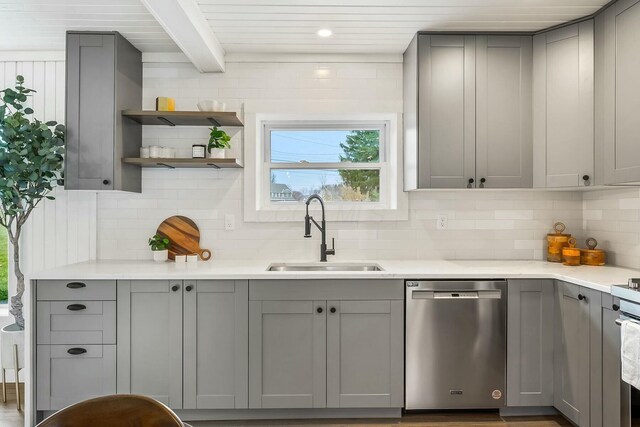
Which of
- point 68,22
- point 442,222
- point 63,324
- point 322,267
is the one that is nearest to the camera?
point 63,324

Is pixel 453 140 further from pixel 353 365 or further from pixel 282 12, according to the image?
pixel 353 365

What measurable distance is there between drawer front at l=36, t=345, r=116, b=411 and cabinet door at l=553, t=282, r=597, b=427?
2666 millimetres

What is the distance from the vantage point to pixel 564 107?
2.76 metres

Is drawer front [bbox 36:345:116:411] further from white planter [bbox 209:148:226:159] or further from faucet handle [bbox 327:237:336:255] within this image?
faucet handle [bbox 327:237:336:255]

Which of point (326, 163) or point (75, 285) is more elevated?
point (326, 163)

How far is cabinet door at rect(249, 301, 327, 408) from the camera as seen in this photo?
258cm

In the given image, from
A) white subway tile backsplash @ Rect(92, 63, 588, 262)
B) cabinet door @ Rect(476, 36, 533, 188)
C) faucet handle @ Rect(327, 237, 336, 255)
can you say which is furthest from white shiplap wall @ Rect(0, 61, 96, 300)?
cabinet door @ Rect(476, 36, 533, 188)

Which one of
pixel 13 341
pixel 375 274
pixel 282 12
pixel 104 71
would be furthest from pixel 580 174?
pixel 13 341

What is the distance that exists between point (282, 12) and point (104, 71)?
127cm

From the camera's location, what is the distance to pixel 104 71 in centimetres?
284

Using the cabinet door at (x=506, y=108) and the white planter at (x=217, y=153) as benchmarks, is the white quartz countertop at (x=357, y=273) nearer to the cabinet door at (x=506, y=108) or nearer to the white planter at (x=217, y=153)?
the cabinet door at (x=506, y=108)

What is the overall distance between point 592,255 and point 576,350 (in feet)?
2.65

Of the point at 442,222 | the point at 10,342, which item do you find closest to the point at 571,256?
the point at 442,222

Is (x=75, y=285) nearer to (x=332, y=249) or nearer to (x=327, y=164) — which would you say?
(x=332, y=249)
